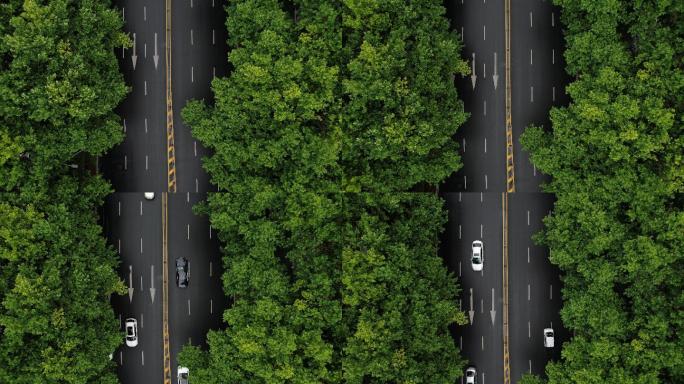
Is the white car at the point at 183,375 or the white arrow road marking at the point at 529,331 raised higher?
the white arrow road marking at the point at 529,331

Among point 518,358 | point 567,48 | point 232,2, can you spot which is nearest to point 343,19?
point 232,2

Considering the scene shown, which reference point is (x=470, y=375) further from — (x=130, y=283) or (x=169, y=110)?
(x=169, y=110)

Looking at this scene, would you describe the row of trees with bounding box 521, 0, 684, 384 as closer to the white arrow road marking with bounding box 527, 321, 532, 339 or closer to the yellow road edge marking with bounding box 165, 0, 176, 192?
the white arrow road marking with bounding box 527, 321, 532, 339

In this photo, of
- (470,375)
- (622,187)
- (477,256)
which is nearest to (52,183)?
(477,256)

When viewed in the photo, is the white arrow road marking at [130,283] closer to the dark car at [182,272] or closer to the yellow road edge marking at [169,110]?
the dark car at [182,272]

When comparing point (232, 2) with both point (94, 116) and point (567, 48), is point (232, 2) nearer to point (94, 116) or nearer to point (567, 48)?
point (94, 116)

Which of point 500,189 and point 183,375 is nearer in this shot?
point 500,189

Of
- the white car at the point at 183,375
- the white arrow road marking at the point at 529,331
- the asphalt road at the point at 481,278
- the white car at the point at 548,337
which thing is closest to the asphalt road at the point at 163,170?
the white car at the point at 183,375
